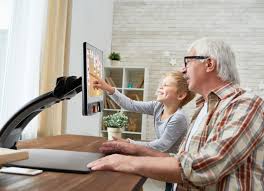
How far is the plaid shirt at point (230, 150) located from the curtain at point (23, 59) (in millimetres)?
2074

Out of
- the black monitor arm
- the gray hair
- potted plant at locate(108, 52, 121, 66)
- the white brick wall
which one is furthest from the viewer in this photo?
potted plant at locate(108, 52, 121, 66)

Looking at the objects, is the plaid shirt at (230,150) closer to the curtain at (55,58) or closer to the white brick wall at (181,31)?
the curtain at (55,58)

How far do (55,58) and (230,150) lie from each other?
2619 millimetres

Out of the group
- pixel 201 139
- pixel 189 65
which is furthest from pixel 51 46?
pixel 201 139

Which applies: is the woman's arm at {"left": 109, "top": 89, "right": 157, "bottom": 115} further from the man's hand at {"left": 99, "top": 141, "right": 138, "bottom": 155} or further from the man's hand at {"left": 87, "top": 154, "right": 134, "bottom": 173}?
the man's hand at {"left": 87, "top": 154, "right": 134, "bottom": 173}

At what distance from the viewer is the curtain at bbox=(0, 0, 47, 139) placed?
3.00m

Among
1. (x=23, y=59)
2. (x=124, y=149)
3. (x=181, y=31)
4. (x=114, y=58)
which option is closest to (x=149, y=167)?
(x=124, y=149)

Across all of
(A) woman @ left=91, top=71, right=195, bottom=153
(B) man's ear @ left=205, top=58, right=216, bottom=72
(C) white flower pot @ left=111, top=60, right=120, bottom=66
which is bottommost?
(A) woman @ left=91, top=71, right=195, bottom=153

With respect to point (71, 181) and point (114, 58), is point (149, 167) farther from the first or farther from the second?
point (114, 58)

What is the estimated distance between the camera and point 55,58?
11.5ft

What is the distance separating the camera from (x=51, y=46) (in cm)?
342

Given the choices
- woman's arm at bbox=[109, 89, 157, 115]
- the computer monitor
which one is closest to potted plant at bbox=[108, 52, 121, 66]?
woman's arm at bbox=[109, 89, 157, 115]

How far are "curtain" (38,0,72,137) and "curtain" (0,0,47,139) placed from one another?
0.07 meters

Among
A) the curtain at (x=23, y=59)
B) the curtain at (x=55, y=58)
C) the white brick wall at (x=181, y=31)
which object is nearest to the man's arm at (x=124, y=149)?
the curtain at (x=23, y=59)
